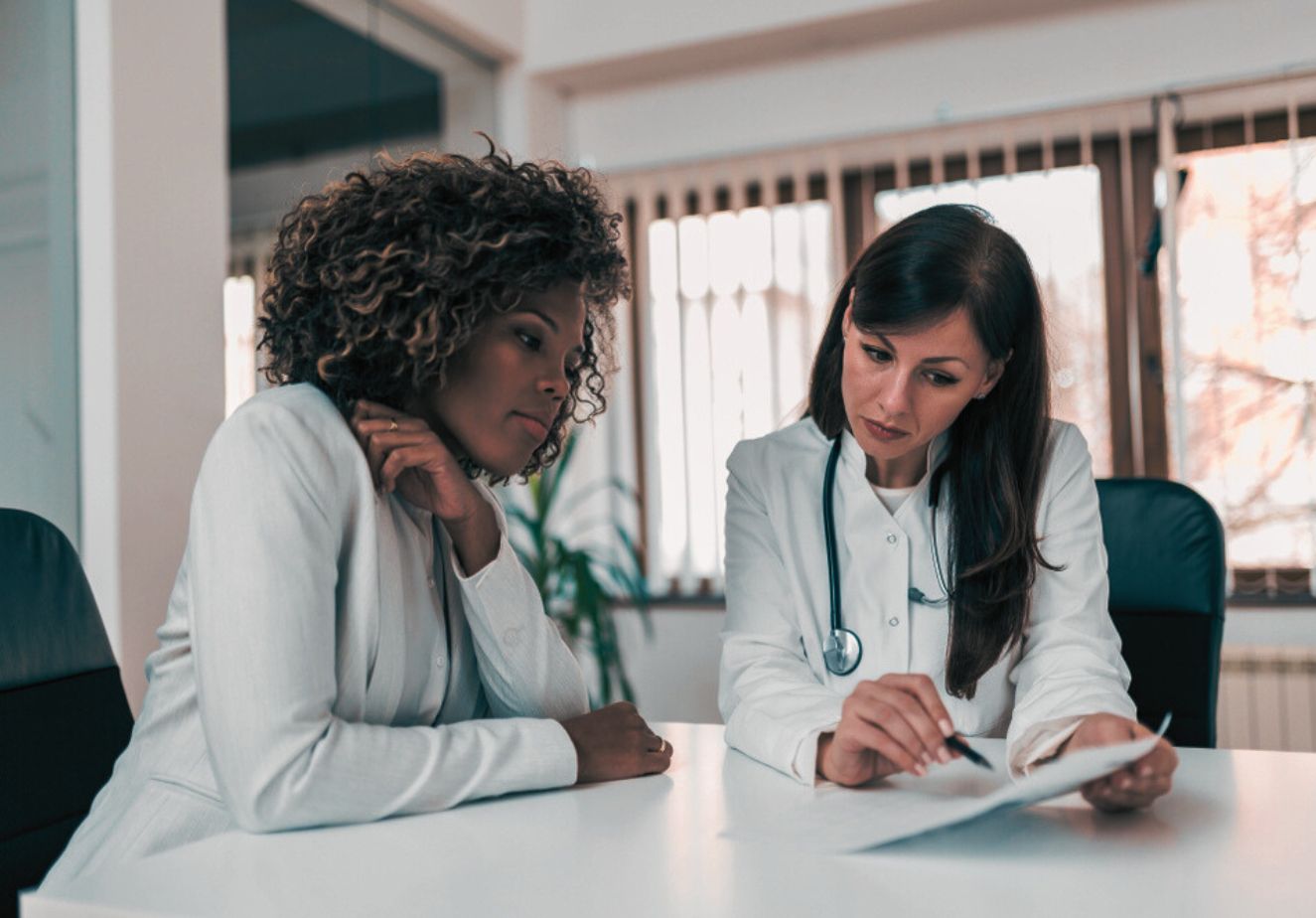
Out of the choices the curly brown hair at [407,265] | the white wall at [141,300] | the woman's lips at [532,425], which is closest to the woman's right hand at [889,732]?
the woman's lips at [532,425]

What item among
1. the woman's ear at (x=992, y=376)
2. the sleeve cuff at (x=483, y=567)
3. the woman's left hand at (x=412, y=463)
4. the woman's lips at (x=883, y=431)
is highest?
the woman's ear at (x=992, y=376)

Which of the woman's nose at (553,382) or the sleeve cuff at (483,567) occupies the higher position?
the woman's nose at (553,382)

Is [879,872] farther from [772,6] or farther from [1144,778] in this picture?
[772,6]

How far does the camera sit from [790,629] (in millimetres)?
1653

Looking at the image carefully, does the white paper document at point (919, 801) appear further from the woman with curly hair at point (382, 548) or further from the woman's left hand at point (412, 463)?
the woman's left hand at point (412, 463)

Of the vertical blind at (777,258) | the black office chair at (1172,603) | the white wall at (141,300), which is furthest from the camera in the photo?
the vertical blind at (777,258)

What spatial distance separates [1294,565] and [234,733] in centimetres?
374

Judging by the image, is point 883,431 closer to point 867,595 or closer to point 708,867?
point 867,595

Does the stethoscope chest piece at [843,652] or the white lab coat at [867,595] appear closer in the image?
the white lab coat at [867,595]

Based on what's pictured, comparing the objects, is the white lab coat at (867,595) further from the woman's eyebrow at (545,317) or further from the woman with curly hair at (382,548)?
the woman's eyebrow at (545,317)

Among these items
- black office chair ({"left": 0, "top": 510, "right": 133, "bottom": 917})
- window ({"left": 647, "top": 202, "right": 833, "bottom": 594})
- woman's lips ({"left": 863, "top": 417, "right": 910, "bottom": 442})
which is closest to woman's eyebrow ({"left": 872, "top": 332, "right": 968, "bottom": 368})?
woman's lips ({"left": 863, "top": 417, "right": 910, "bottom": 442})

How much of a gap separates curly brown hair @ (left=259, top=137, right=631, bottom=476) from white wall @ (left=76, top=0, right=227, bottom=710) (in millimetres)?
1542

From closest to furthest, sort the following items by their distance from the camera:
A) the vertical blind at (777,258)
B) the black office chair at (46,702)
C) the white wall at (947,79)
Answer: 1. the black office chair at (46,702)
2. the white wall at (947,79)
3. the vertical blind at (777,258)

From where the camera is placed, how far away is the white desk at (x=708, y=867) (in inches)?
32.3
